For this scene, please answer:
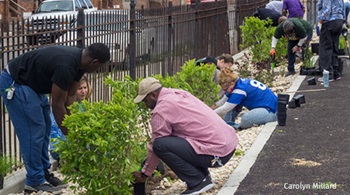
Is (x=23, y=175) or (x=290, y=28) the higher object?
(x=290, y=28)

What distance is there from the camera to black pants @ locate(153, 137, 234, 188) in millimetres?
7035

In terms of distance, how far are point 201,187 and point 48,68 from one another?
1.71m

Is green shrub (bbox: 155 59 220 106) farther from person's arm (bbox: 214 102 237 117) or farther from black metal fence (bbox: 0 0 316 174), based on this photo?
black metal fence (bbox: 0 0 316 174)

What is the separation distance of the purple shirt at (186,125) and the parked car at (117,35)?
2.59 meters

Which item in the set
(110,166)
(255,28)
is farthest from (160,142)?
(255,28)

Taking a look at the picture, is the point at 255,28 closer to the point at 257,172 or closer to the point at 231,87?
the point at 231,87

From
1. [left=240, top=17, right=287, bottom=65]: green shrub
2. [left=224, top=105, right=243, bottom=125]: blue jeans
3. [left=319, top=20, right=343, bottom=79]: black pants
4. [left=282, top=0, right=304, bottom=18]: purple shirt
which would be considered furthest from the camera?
[left=282, top=0, right=304, bottom=18]: purple shirt

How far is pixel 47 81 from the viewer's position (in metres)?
7.27

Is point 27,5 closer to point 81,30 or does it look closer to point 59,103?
point 81,30

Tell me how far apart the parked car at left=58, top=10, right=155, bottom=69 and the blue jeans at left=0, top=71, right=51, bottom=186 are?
188cm

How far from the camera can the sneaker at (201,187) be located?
723 cm

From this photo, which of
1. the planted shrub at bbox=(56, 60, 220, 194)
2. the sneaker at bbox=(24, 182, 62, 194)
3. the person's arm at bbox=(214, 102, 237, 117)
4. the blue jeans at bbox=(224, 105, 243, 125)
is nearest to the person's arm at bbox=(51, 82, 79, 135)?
the planted shrub at bbox=(56, 60, 220, 194)

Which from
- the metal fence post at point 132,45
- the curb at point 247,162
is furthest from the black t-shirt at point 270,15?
the curb at point 247,162

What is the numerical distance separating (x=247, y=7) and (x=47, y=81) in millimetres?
15721
